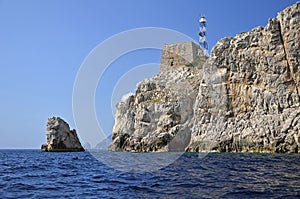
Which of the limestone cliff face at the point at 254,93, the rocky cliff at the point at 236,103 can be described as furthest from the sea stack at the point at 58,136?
the limestone cliff face at the point at 254,93

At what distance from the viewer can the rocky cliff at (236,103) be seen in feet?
189

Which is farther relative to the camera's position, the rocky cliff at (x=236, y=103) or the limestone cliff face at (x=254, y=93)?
the rocky cliff at (x=236, y=103)

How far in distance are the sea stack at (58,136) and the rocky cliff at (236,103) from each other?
1937 centimetres

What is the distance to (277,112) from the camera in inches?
2266

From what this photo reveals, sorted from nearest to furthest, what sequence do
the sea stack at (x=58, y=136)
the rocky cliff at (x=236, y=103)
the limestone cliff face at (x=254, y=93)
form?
the limestone cliff face at (x=254, y=93) → the rocky cliff at (x=236, y=103) → the sea stack at (x=58, y=136)

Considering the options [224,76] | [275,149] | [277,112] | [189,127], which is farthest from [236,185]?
[189,127]

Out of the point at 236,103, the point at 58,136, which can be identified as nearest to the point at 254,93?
the point at 236,103

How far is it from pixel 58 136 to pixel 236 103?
5918cm

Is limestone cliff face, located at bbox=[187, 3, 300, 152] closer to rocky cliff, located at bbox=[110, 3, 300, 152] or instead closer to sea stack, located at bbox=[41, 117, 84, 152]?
rocky cliff, located at bbox=[110, 3, 300, 152]

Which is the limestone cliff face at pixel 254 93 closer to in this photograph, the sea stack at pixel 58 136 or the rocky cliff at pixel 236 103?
the rocky cliff at pixel 236 103

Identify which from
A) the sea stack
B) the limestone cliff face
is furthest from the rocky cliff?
the sea stack

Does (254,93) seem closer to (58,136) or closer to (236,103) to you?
(236,103)

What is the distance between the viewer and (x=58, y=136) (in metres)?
95.1

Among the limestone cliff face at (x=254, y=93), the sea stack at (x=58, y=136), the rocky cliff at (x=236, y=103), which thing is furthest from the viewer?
the sea stack at (x=58, y=136)
